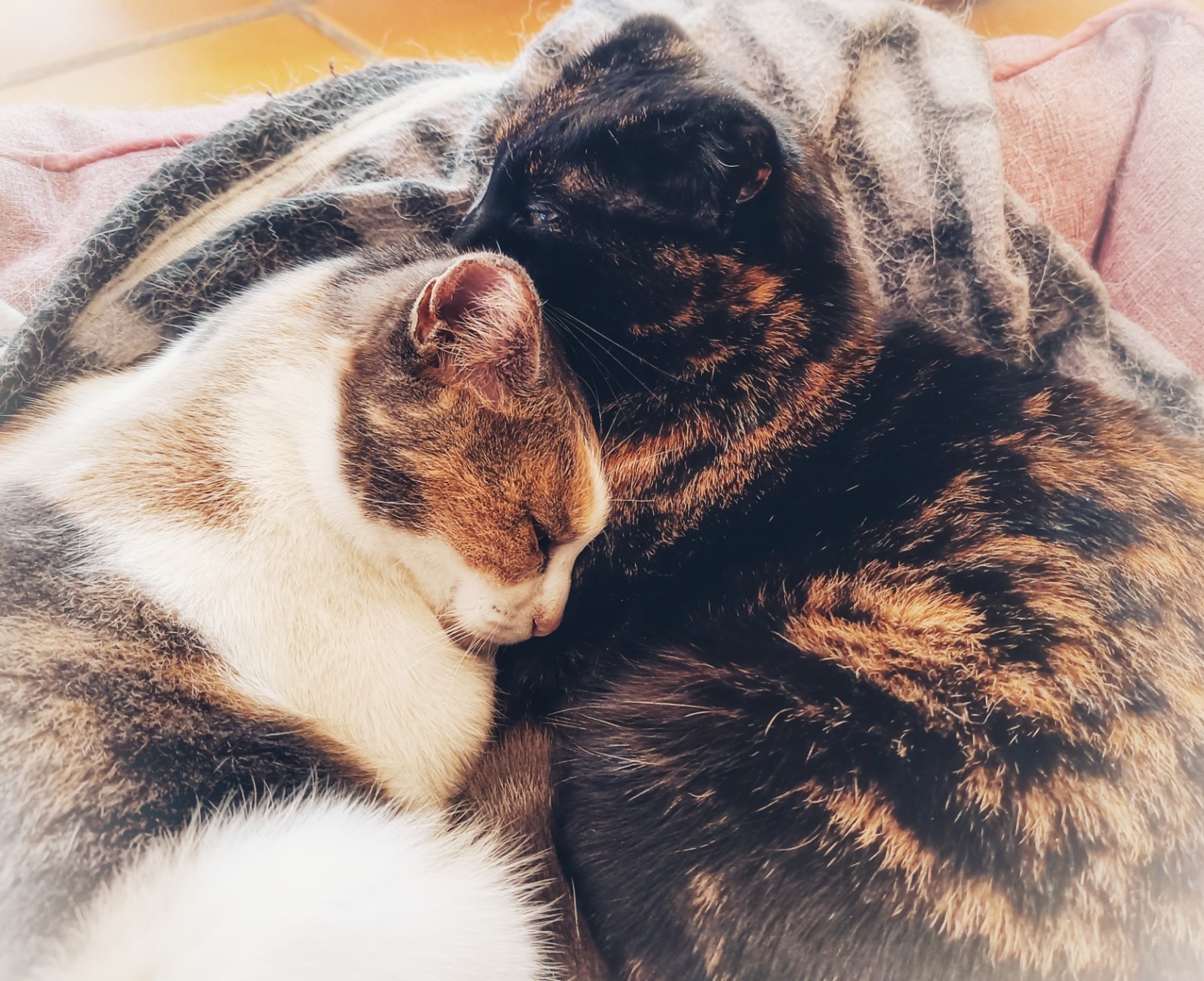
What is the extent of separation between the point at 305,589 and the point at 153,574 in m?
0.12

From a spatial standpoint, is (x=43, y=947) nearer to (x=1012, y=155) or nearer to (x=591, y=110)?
(x=591, y=110)

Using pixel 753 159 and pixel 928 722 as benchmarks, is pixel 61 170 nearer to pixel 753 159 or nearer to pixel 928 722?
pixel 753 159

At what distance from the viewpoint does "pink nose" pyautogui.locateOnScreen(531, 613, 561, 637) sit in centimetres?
83

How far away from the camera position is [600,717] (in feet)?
2.57

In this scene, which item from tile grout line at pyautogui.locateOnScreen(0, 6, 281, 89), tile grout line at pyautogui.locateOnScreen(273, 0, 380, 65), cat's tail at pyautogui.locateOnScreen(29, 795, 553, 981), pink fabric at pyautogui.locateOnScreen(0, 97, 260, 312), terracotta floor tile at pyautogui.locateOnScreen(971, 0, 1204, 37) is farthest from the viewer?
tile grout line at pyautogui.locateOnScreen(273, 0, 380, 65)

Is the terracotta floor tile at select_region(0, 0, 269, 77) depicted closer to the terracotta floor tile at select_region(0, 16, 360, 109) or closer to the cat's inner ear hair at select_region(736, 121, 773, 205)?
the terracotta floor tile at select_region(0, 16, 360, 109)

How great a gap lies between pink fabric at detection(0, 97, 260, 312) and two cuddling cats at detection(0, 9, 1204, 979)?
0.44 meters

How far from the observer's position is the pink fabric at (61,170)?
1.10 metres

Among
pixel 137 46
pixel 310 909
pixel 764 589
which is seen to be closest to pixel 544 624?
pixel 764 589

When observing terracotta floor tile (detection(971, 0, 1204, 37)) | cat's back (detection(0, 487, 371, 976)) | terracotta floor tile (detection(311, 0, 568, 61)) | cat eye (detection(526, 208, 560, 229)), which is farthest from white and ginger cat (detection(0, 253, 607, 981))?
terracotta floor tile (detection(971, 0, 1204, 37))

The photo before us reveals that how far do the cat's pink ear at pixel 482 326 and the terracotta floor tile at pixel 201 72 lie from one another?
0.91m

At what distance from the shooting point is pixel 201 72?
1.50 metres

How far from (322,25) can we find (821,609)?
1541 mm

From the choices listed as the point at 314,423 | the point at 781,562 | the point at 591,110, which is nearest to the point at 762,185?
the point at 591,110
